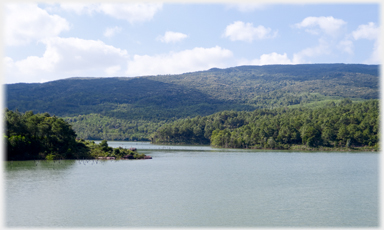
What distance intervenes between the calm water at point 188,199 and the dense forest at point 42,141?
11326 millimetres

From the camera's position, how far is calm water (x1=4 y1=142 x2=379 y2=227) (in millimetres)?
21609

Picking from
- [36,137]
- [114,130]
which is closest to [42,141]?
[36,137]

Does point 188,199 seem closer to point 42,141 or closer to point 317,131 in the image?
point 42,141

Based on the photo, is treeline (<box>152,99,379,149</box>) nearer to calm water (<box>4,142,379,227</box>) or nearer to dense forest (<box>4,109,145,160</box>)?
dense forest (<box>4,109,145,160</box>)

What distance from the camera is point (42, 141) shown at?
182ft

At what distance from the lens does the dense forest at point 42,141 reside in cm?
5253

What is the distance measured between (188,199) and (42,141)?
35.6 m

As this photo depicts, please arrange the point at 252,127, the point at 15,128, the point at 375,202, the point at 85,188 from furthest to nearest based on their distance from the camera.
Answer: the point at 252,127 < the point at 15,128 < the point at 85,188 < the point at 375,202

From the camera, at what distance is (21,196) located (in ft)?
89.4

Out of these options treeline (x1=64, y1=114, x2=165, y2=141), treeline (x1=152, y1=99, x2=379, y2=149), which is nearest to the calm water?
treeline (x1=152, y1=99, x2=379, y2=149)

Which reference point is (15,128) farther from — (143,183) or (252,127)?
(252,127)

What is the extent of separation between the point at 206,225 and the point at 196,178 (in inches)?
717

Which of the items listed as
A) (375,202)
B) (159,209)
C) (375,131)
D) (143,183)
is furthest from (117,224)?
(375,131)

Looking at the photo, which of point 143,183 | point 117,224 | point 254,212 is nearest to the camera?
point 117,224
